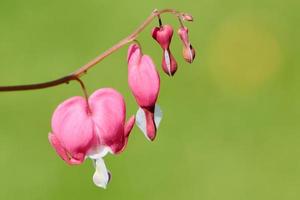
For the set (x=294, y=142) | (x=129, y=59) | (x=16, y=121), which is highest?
(x=129, y=59)

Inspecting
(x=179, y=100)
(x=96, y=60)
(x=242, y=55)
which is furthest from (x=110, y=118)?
(x=242, y=55)

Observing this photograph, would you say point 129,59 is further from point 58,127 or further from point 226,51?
point 226,51

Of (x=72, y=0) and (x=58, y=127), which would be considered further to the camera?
(x=72, y=0)

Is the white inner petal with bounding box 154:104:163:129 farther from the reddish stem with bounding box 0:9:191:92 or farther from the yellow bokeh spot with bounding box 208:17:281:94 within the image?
the yellow bokeh spot with bounding box 208:17:281:94

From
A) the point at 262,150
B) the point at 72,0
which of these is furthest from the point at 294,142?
the point at 72,0

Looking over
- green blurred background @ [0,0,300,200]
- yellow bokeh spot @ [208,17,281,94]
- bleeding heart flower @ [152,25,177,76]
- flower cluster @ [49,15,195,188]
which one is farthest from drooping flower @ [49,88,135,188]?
yellow bokeh spot @ [208,17,281,94]
